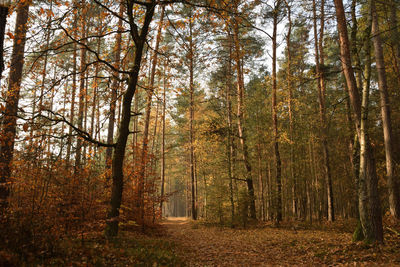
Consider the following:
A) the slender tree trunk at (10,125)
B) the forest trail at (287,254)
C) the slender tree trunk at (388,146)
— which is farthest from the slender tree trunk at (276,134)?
the slender tree trunk at (10,125)

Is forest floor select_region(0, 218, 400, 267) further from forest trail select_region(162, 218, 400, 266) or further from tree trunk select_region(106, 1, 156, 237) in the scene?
tree trunk select_region(106, 1, 156, 237)

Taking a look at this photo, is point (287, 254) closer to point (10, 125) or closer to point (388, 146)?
point (388, 146)

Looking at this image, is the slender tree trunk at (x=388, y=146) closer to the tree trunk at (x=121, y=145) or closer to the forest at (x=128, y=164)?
the forest at (x=128, y=164)

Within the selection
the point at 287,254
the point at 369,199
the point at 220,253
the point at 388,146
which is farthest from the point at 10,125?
the point at 388,146

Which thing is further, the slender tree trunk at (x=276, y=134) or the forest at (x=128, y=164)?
the slender tree trunk at (x=276, y=134)

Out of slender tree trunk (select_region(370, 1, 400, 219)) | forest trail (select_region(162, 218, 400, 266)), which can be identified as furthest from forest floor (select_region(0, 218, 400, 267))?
slender tree trunk (select_region(370, 1, 400, 219))

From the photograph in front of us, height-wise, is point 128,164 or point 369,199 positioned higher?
point 128,164

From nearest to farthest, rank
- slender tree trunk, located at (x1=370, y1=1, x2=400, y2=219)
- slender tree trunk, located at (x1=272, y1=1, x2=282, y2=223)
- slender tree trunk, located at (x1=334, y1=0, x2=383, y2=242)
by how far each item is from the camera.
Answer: slender tree trunk, located at (x1=334, y1=0, x2=383, y2=242) < slender tree trunk, located at (x1=370, y1=1, x2=400, y2=219) < slender tree trunk, located at (x1=272, y1=1, x2=282, y2=223)

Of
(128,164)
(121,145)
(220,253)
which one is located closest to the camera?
(121,145)

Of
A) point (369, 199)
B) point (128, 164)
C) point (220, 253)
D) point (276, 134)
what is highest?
point (276, 134)

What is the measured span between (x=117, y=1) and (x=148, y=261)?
21.3ft

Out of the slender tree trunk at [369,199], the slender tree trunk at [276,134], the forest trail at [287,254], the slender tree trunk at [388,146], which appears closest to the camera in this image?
the forest trail at [287,254]

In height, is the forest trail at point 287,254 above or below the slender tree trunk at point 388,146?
below

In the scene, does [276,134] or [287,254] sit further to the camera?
[276,134]
